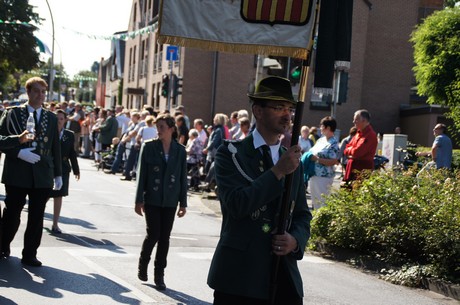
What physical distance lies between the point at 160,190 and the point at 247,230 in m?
4.47

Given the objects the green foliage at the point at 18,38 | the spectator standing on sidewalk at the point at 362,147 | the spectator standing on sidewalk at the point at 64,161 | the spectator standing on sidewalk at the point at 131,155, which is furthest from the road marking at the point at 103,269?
the green foliage at the point at 18,38

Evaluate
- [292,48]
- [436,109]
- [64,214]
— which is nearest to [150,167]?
[292,48]

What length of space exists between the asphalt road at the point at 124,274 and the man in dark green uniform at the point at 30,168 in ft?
1.28

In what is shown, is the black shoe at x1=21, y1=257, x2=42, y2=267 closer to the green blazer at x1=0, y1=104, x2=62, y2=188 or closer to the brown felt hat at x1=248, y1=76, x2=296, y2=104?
the green blazer at x1=0, y1=104, x2=62, y2=188

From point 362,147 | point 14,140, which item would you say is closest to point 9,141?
point 14,140

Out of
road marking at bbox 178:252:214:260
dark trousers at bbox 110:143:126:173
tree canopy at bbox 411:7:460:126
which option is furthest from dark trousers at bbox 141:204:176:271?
tree canopy at bbox 411:7:460:126

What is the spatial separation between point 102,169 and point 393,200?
16045 millimetres

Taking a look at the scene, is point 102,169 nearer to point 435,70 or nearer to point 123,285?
point 435,70

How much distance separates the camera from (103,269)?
9000mm

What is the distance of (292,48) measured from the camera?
14.9 ft

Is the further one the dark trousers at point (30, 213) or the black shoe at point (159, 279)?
the dark trousers at point (30, 213)

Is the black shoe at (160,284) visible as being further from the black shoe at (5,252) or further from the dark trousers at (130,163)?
the dark trousers at (130,163)

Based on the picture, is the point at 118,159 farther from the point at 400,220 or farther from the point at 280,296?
the point at 280,296

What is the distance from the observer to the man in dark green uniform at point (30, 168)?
8.65m
